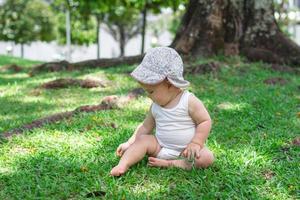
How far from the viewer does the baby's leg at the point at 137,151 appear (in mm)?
3322

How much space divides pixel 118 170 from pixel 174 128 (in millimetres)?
503

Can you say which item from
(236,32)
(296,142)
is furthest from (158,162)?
(236,32)

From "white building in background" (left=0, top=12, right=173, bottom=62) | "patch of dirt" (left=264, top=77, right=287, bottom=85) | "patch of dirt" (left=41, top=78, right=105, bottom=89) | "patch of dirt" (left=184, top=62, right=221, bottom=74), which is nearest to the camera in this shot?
"patch of dirt" (left=264, top=77, right=287, bottom=85)

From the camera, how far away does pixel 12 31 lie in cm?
3728

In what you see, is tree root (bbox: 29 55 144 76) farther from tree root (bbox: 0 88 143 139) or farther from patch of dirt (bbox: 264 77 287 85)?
tree root (bbox: 0 88 143 139)

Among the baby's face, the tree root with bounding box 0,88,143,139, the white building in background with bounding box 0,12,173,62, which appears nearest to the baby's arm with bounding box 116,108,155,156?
the baby's face

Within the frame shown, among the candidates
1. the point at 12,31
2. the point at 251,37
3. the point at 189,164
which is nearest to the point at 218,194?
the point at 189,164

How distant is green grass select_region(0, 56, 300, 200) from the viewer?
3.13 m

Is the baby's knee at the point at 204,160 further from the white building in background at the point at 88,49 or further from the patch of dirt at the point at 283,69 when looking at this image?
the white building in background at the point at 88,49

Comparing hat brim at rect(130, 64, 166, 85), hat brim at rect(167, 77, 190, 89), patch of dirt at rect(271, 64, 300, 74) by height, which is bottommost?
patch of dirt at rect(271, 64, 300, 74)

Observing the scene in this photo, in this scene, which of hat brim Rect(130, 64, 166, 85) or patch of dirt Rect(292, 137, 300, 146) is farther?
patch of dirt Rect(292, 137, 300, 146)

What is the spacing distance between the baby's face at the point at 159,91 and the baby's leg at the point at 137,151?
0.98 ft

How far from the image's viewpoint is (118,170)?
330cm

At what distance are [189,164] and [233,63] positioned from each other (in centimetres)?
497
